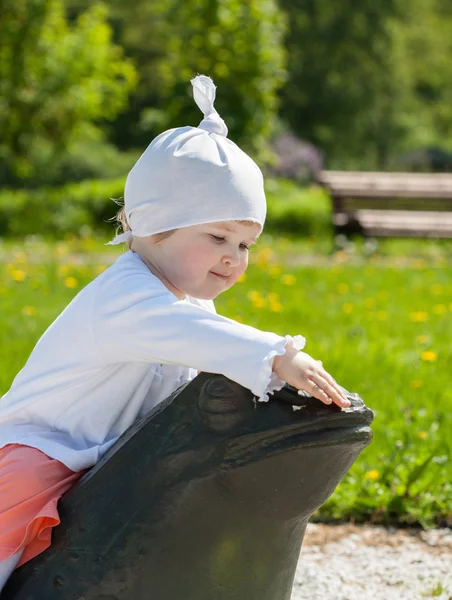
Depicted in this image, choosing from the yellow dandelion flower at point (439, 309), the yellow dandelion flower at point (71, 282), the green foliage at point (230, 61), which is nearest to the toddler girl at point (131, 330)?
the yellow dandelion flower at point (439, 309)

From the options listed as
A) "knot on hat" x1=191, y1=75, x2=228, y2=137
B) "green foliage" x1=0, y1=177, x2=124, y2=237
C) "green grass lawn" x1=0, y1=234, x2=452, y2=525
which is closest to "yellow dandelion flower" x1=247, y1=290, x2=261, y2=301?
→ "green grass lawn" x1=0, y1=234, x2=452, y2=525

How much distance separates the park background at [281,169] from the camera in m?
4.99

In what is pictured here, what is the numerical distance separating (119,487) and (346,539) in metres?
1.86

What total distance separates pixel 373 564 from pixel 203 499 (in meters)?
1.72

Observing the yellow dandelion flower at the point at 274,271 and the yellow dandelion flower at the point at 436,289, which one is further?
the yellow dandelion flower at the point at 274,271

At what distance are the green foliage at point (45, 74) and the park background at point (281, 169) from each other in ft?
0.11

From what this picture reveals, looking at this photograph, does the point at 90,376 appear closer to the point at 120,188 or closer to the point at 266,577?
the point at 266,577

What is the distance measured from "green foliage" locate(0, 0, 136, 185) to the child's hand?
15.2 m

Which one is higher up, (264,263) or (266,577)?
(266,577)

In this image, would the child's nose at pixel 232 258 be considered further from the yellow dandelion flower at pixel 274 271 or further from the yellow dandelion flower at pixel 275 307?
the yellow dandelion flower at pixel 274 271

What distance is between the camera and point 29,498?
2291mm

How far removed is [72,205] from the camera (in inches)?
591

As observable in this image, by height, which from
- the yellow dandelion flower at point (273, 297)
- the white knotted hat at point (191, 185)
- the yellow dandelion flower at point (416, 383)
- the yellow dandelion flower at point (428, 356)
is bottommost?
the yellow dandelion flower at point (273, 297)

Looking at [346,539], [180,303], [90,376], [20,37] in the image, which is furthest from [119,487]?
[20,37]
